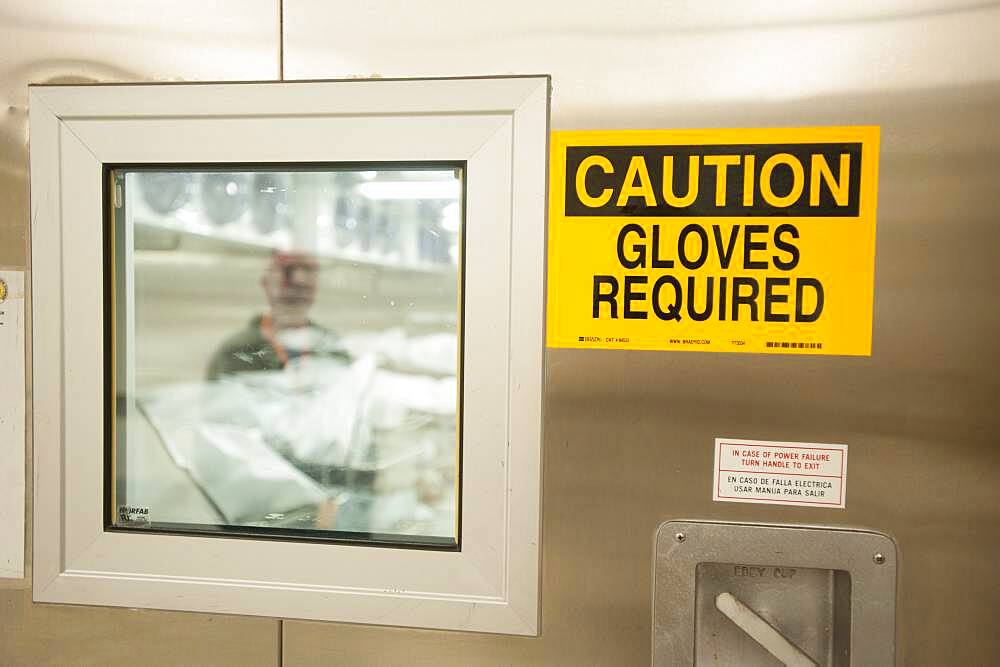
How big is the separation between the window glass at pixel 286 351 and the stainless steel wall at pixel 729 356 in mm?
157

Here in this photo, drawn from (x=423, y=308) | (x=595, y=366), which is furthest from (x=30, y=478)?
(x=595, y=366)

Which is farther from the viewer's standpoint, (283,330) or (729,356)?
(283,330)

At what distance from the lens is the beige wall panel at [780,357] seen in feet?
2.90

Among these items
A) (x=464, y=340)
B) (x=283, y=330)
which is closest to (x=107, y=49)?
(x=283, y=330)

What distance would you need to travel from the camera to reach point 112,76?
3.35 ft

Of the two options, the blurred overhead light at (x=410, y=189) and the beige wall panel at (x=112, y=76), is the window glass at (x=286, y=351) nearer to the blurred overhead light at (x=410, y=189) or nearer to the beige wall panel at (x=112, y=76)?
the blurred overhead light at (x=410, y=189)

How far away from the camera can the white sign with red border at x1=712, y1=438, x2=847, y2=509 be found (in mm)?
914

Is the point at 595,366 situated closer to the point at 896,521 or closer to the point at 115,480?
the point at 896,521

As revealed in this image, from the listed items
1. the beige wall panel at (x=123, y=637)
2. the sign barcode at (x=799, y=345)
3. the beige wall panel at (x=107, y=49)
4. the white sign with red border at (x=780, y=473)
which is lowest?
the beige wall panel at (x=123, y=637)

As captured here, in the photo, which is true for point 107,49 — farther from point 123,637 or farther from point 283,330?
point 123,637

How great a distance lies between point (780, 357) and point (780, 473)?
0.52ft

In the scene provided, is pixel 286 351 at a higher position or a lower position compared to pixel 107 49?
lower

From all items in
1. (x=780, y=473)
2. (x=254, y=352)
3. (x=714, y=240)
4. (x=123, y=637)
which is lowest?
(x=123, y=637)

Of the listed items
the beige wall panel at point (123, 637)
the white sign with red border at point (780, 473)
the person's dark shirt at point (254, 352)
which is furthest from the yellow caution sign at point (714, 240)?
the beige wall panel at point (123, 637)
